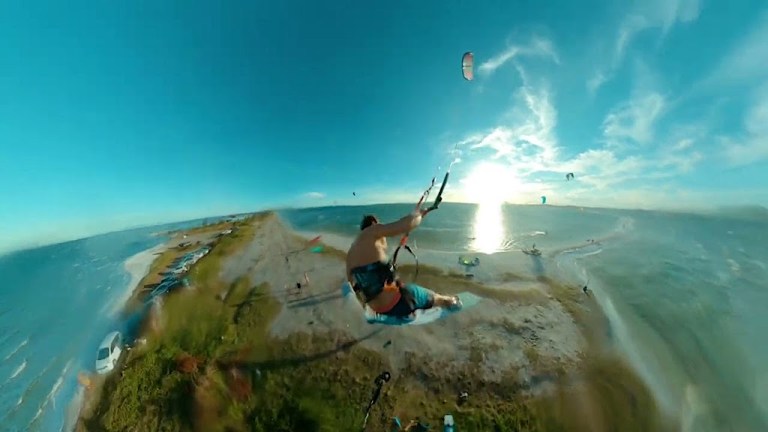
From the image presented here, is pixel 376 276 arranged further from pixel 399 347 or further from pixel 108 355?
pixel 108 355

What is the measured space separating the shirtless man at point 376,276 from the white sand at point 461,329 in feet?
29.1

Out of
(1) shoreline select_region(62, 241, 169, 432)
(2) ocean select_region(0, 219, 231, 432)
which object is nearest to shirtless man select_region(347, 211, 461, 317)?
(1) shoreline select_region(62, 241, 169, 432)

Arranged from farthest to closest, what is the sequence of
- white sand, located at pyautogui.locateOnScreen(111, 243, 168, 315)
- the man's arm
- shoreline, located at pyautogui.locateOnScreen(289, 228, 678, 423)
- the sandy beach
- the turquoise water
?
white sand, located at pyautogui.locateOnScreen(111, 243, 168, 315), the turquoise water, shoreline, located at pyautogui.locateOnScreen(289, 228, 678, 423), the sandy beach, the man's arm

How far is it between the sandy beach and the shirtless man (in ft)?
25.8

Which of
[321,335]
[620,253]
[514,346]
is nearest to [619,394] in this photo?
[514,346]

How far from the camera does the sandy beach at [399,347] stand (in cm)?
1120

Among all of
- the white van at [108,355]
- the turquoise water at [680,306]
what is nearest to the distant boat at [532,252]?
the turquoise water at [680,306]

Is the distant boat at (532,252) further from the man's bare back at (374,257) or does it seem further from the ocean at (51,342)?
the ocean at (51,342)

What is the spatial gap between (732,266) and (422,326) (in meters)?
39.2

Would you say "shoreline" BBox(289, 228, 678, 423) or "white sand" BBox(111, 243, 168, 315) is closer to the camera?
"shoreline" BBox(289, 228, 678, 423)

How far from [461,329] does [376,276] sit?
12326mm

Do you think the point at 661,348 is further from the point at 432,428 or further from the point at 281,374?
the point at 281,374

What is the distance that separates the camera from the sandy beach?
1120 centimetres

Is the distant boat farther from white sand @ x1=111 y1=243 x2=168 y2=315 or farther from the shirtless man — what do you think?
white sand @ x1=111 y1=243 x2=168 y2=315
